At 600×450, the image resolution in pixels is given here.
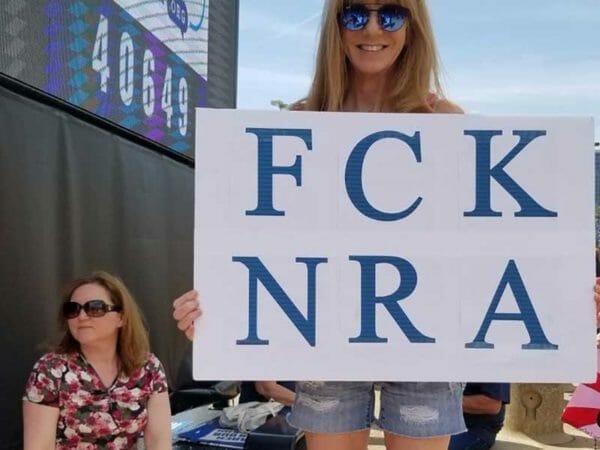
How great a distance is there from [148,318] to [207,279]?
83.4 inches

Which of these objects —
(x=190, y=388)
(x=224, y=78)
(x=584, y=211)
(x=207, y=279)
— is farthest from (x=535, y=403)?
(x=207, y=279)

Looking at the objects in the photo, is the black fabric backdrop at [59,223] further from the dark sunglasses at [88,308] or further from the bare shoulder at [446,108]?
the bare shoulder at [446,108]

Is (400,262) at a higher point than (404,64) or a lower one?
lower

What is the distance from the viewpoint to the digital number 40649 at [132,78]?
108 inches

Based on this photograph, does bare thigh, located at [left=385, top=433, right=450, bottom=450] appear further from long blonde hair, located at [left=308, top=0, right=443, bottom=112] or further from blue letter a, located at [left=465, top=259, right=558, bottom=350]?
long blonde hair, located at [left=308, top=0, right=443, bottom=112]

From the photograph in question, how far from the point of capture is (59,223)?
2590 mm

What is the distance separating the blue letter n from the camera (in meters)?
1.48

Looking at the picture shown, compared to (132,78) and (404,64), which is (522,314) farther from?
(132,78)

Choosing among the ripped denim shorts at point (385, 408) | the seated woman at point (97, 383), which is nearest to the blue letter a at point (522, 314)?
the ripped denim shorts at point (385, 408)

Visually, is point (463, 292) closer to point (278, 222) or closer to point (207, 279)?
point (278, 222)

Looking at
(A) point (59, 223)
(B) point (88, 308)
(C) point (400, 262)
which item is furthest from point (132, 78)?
(C) point (400, 262)

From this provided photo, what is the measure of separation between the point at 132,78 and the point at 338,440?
209cm

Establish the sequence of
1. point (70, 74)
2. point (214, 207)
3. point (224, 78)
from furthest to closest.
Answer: point (224, 78) → point (70, 74) → point (214, 207)

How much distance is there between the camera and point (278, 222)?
148 cm
